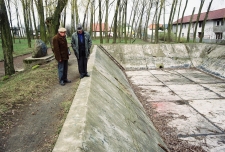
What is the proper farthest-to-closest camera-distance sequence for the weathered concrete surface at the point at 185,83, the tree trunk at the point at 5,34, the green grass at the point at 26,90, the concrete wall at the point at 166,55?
the concrete wall at the point at 166,55 → the tree trunk at the point at 5,34 → the weathered concrete surface at the point at 185,83 → the green grass at the point at 26,90

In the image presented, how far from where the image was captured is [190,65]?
57.1 feet

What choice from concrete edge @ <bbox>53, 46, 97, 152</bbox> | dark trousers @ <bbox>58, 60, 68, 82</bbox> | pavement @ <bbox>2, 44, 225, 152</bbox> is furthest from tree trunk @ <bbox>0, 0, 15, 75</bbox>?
concrete edge @ <bbox>53, 46, 97, 152</bbox>

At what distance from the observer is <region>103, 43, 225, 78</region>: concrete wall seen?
16891 millimetres

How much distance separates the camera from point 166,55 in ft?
59.0

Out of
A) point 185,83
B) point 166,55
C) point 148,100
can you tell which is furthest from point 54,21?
point 166,55

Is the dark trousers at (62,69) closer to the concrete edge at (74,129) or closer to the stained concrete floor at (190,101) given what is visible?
the concrete edge at (74,129)

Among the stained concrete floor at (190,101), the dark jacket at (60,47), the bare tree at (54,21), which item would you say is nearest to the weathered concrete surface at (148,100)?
the stained concrete floor at (190,101)

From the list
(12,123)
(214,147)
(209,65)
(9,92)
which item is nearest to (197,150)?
(214,147)

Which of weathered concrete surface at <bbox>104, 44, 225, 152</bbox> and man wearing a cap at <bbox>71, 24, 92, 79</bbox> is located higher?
man wearing a cap at <bbox>71, 24, 92, 79</bbox>

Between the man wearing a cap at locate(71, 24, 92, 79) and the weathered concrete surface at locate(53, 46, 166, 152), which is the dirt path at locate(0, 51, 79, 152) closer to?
the weathered concrete surface at locate(53, 46, 166, 152)

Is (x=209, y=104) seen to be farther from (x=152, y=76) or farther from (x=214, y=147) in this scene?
(x=152, y=76)

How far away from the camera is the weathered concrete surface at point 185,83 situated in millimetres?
6846

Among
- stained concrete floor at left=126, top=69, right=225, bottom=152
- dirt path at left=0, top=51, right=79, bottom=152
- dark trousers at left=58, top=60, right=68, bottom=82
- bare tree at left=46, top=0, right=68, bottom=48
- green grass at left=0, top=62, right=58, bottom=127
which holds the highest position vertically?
bare tree at left=46, top=0, right=68, bottom=48

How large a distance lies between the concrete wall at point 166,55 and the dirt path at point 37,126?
11695 mm
